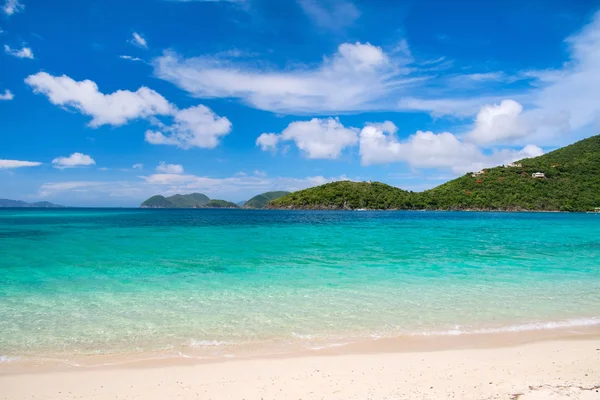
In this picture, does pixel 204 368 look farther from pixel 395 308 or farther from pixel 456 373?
pixel 395 308

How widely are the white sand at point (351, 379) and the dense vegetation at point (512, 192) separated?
149m

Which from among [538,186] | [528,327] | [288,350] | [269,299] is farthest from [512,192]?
[288,350]

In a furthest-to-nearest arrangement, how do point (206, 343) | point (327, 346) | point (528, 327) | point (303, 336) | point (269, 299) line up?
point (269, 299)
point (528, 327)
point (303, 336)
point (206, 343)
point (327, 346)

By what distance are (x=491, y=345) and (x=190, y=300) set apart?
899 cm

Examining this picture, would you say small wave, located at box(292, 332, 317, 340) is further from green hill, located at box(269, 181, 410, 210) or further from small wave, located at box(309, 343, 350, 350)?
green hill, located at box(269, 181, 410, 210)

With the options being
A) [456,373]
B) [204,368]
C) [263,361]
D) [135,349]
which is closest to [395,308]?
[456,373]

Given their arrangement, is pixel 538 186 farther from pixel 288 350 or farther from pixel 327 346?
pixel 288 350

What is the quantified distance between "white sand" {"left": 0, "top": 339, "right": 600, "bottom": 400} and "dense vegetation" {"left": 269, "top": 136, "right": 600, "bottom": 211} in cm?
14887

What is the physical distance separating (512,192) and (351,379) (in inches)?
6412

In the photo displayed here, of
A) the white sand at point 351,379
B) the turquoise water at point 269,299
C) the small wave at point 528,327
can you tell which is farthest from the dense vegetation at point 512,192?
the white sand at point 351,379

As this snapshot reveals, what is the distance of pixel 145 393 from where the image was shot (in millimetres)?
5695

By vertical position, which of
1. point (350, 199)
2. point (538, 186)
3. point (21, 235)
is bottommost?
point (21, 235)

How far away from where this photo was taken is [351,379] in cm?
611

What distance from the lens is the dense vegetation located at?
129250 mm
